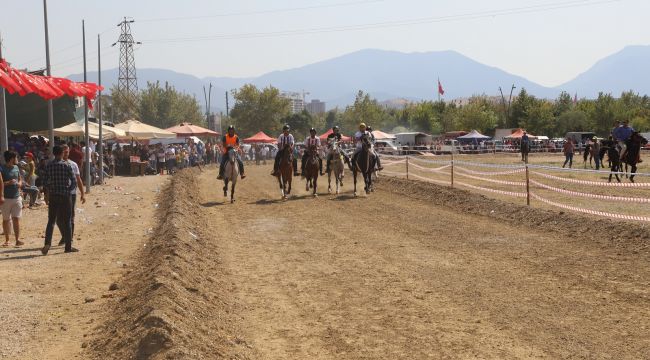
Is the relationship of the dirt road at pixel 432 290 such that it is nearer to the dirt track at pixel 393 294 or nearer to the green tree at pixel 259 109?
the dirt track at pixel 393 294

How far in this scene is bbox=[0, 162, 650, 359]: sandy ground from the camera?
7254 mm

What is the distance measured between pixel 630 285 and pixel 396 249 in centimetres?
437

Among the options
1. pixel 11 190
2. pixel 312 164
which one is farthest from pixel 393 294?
pixel 312 164

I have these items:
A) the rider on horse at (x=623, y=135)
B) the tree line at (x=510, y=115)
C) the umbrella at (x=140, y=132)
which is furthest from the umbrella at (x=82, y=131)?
the tree line at (x=510, y=115)

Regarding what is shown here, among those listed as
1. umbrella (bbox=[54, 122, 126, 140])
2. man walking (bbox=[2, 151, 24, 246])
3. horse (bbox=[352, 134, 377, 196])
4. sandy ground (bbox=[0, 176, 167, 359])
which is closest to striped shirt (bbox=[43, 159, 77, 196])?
man walking (bbox=[2, 151, 24, 246])

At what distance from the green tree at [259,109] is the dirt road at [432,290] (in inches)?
3575

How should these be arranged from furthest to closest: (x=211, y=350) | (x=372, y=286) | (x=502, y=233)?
1. (x=502, y=233)
2. (x=372, y=286)
3. (x=211, y=350)

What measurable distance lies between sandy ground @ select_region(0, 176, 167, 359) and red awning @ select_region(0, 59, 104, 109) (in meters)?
3.19

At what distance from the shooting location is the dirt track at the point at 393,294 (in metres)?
7.17

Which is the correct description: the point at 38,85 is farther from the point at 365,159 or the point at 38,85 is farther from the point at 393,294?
the point at 393,294

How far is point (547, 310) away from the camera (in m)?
8.49

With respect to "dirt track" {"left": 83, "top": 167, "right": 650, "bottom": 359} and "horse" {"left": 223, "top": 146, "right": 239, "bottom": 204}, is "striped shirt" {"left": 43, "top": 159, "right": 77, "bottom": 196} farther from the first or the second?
"horse" {"left": 223, "top": 146, "right": 239, "bottom": 204}

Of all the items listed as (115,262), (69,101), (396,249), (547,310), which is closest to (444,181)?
(69,101)

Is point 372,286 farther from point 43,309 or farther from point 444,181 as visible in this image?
point 444,181
